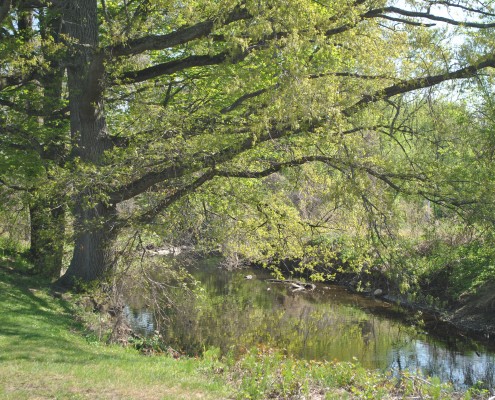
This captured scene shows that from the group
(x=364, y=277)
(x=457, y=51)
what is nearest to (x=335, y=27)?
(x=457, y=51)

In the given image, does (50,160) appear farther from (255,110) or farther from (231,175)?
(255,110)

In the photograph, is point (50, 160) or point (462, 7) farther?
point (50, 160)

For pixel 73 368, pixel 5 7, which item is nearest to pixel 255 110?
pixel 5 7

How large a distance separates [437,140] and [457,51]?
191 centimetres

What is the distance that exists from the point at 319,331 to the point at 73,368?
11472 mm

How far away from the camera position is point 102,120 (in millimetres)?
14180

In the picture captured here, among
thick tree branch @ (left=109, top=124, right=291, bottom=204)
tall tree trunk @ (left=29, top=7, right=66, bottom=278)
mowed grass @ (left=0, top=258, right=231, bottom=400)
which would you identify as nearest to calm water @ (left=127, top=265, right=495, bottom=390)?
mowed grass @ (left=0, top=258, right=231, bottom=400)

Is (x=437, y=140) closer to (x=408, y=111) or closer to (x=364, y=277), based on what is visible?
(x=408, y=111)

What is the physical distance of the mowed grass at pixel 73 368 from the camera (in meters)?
7.52

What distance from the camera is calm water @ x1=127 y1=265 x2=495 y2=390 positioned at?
1502 centimetres

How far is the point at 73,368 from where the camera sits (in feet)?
28.1

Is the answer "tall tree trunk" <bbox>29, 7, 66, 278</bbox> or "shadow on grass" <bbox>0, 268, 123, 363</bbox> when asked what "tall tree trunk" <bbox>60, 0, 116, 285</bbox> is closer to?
"tall tree trunk" <bbox>29, 7, 66, 278</bbox>

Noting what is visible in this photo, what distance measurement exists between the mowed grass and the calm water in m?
2.68

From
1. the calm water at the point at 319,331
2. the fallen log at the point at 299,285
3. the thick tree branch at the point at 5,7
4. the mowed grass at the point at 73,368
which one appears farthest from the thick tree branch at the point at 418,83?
the fallen log at the point at 299,285
